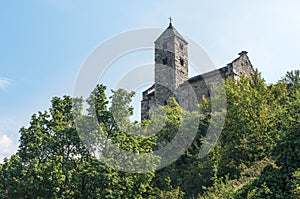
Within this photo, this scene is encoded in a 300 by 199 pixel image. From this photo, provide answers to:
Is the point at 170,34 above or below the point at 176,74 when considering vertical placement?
above

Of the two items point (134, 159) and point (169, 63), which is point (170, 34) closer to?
point (169, 63)

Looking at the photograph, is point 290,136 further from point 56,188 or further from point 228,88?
point 228,88

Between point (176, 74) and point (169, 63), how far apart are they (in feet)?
4.79

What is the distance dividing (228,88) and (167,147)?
567 cm

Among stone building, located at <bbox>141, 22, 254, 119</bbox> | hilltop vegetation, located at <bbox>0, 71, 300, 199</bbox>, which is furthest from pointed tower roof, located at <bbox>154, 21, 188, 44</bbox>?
hilltop vegetation, located at <bbox>0, 71, 300, 199</bbox>

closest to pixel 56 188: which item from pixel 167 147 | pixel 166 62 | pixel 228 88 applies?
pixel 167 147

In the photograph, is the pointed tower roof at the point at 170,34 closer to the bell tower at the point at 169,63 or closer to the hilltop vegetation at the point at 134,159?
the bell tower at the point at 169,63

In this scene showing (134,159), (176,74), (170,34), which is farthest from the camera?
(170,34)

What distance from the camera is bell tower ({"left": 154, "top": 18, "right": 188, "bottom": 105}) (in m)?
34.9

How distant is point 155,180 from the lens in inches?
870

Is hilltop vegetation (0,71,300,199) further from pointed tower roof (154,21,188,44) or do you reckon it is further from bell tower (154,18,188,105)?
pointed tower roof (154,21,188,44)

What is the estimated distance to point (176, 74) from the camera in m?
34.9

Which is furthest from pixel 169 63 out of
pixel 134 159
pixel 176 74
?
pixel 134 159

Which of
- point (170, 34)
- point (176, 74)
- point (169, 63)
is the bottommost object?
point (176, 74)
